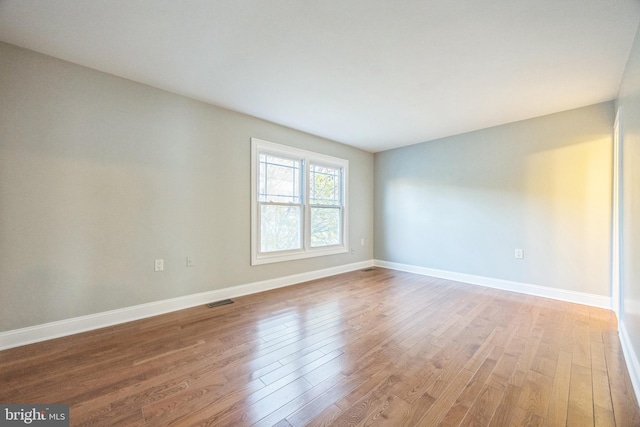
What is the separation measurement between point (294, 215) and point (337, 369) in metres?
2.58

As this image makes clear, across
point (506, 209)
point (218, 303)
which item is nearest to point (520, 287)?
point (506, 209)

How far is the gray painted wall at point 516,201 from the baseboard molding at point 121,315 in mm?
2668

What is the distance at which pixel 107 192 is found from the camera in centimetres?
242

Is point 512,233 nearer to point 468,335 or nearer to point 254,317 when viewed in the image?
point 468,335

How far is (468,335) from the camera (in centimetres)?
228

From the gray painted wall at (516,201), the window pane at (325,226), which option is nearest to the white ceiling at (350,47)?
the gray painted wall at (516,201)

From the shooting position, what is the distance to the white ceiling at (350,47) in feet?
5.47

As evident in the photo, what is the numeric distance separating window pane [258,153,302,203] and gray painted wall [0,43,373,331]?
30 cm

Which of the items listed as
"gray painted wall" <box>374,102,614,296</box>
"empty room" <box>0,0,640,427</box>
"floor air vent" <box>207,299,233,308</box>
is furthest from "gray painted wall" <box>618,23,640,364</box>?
"floor air vent" <box>207,299,233,308</box>

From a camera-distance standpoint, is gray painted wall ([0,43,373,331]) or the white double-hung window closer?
gray painted wall ([0,43,373,331])

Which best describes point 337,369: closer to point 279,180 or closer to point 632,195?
point 632,195

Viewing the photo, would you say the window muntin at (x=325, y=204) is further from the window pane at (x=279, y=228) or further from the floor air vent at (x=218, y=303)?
the floor air vent at (x=218, y=303)

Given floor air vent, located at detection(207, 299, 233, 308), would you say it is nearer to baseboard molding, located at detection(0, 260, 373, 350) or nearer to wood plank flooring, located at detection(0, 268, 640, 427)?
baseboard molding, located at detection(0, 260, 373, 350)

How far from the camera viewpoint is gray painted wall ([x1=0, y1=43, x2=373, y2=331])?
205 centimetres
